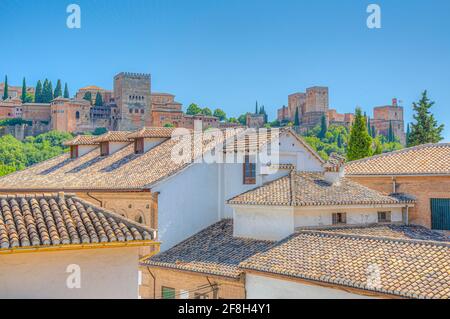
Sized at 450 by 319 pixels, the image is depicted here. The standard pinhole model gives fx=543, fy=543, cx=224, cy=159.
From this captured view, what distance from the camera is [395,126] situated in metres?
138

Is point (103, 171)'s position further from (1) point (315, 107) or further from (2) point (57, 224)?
(1) point (315, 107)

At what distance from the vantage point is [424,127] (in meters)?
43.0

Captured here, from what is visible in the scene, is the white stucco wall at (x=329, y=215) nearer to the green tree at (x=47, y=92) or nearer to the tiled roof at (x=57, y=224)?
the tiled roof at (x=57, y=224)

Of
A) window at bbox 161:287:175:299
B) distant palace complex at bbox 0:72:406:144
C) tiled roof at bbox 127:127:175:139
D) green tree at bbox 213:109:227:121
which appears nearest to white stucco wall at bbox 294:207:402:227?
window at bbox 161:287:175:299

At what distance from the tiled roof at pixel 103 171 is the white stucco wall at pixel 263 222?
3.29 meters

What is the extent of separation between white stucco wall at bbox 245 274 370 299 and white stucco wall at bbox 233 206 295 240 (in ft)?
8.86

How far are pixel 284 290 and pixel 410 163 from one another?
11.1 meters

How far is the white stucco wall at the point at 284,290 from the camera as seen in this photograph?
44.4 feet

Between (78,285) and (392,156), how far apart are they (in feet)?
61.2

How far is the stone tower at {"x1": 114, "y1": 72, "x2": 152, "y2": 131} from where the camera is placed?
114 m

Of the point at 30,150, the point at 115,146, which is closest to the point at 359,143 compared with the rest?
the point at 115,146

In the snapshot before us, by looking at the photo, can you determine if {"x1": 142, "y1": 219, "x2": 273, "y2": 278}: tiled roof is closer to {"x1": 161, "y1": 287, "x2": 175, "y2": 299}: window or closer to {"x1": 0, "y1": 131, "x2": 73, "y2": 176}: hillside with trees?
{"x1": 161, "y1": 287, "x2": 175, "y2": 299}: window
